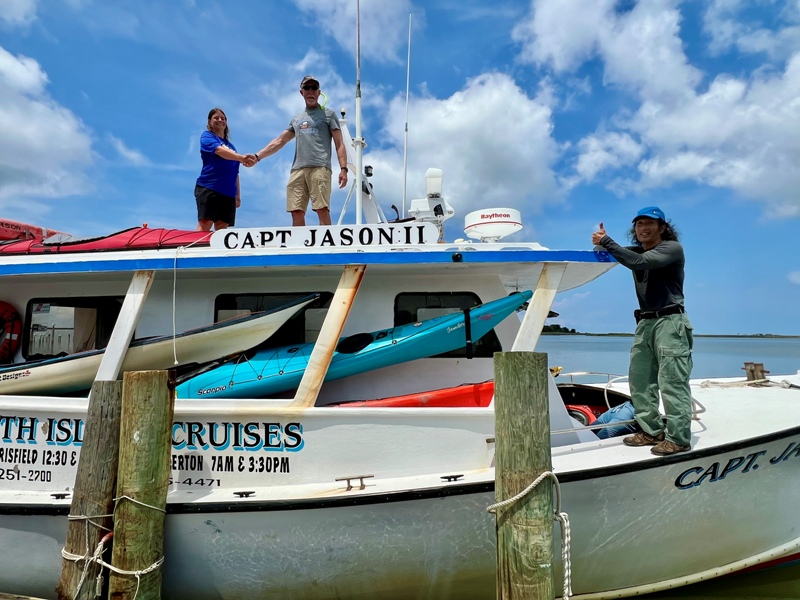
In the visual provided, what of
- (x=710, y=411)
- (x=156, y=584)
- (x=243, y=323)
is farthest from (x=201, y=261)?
(x=710, y=411)

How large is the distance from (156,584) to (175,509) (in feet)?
1.49

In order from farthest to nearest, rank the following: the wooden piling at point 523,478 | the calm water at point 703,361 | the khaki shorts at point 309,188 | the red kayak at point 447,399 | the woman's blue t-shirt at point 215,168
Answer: the calm water at point 703,361, the woman's blue t-shirt at point 215,168, the khaki shorts at point 309,188, the red kayak at point 447,399, the wooden piling at point 523,478

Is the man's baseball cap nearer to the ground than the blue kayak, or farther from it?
farther from it

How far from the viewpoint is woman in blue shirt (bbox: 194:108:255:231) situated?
516 cm

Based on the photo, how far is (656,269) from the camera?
3.54 metres

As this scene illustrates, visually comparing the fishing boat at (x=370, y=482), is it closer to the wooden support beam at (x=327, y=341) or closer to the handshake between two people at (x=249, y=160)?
the wooden support beam at (x=327, y=341)

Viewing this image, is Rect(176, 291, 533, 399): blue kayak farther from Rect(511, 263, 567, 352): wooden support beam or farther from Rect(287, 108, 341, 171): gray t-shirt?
Rect(287, 108, 341, 171): gray t-shirt

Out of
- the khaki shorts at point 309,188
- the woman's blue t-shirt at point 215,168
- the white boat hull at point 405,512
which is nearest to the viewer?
the white boat hull at point 405,512

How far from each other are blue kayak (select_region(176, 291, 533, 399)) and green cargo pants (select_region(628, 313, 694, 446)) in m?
0.90

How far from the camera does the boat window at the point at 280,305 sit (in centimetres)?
439

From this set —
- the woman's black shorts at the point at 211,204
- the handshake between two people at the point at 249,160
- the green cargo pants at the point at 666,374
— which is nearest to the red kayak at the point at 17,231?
the woman's black shorts at the point at 211,204

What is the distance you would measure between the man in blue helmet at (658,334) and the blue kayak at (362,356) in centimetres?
81

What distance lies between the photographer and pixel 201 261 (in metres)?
3.85

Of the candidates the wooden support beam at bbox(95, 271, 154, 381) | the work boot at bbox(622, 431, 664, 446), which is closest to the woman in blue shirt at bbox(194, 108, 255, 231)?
the wooden support beam at bbox(95, 271, 154, 381)
